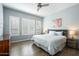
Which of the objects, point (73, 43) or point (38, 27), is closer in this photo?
point (73, 43)

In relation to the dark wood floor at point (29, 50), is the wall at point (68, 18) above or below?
above

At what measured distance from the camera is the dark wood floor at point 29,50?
5.72 feet

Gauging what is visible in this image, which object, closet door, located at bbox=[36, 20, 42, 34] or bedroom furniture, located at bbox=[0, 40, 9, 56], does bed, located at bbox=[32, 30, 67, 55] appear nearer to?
closet door, located at bbox=[36, 20, 42, 34]

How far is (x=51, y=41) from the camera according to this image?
1.76 m

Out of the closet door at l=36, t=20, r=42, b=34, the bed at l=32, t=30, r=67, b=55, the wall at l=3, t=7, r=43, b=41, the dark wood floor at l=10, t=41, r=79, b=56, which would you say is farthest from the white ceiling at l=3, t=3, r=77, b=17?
the dark wood floor at l=10, t=41, r=79, b=56

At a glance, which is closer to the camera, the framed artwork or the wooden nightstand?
the wooden nightstand

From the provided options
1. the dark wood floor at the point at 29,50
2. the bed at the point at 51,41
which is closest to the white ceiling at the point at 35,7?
the bed at the point at 51,41

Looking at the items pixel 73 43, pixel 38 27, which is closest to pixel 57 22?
pixel 38 27

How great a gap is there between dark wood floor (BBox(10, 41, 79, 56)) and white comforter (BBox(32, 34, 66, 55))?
117mm

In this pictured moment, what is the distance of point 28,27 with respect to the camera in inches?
72.8

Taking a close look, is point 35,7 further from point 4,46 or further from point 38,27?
point 4,46

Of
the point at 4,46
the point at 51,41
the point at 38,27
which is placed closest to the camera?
the point at 4,46

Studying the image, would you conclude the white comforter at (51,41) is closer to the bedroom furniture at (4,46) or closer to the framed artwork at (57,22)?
the framed artwork at (57,22)

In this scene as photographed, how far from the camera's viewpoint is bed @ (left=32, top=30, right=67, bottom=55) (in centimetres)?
177
